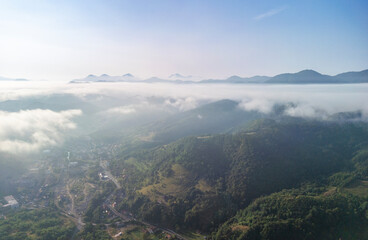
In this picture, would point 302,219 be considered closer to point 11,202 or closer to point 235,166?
point 235,166

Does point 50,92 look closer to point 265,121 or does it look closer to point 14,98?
point 14,98

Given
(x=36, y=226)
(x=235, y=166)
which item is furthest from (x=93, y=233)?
(x=235, y=166)

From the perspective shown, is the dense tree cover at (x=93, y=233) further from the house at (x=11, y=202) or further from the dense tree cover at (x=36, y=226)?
the house at (x=11, y=202)

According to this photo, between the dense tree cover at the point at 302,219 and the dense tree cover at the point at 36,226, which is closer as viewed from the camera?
the dense tree cover at the point at 302,219

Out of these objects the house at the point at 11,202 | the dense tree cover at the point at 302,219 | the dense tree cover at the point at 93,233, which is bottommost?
the dense tree cover at the point at 93,233

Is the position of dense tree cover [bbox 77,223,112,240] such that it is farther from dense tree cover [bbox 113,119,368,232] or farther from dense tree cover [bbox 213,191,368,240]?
dense tree cover [bbox 213,191,368,240]

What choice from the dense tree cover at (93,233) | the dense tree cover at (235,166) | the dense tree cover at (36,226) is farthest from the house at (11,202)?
the dense tree cover at (235,166)
